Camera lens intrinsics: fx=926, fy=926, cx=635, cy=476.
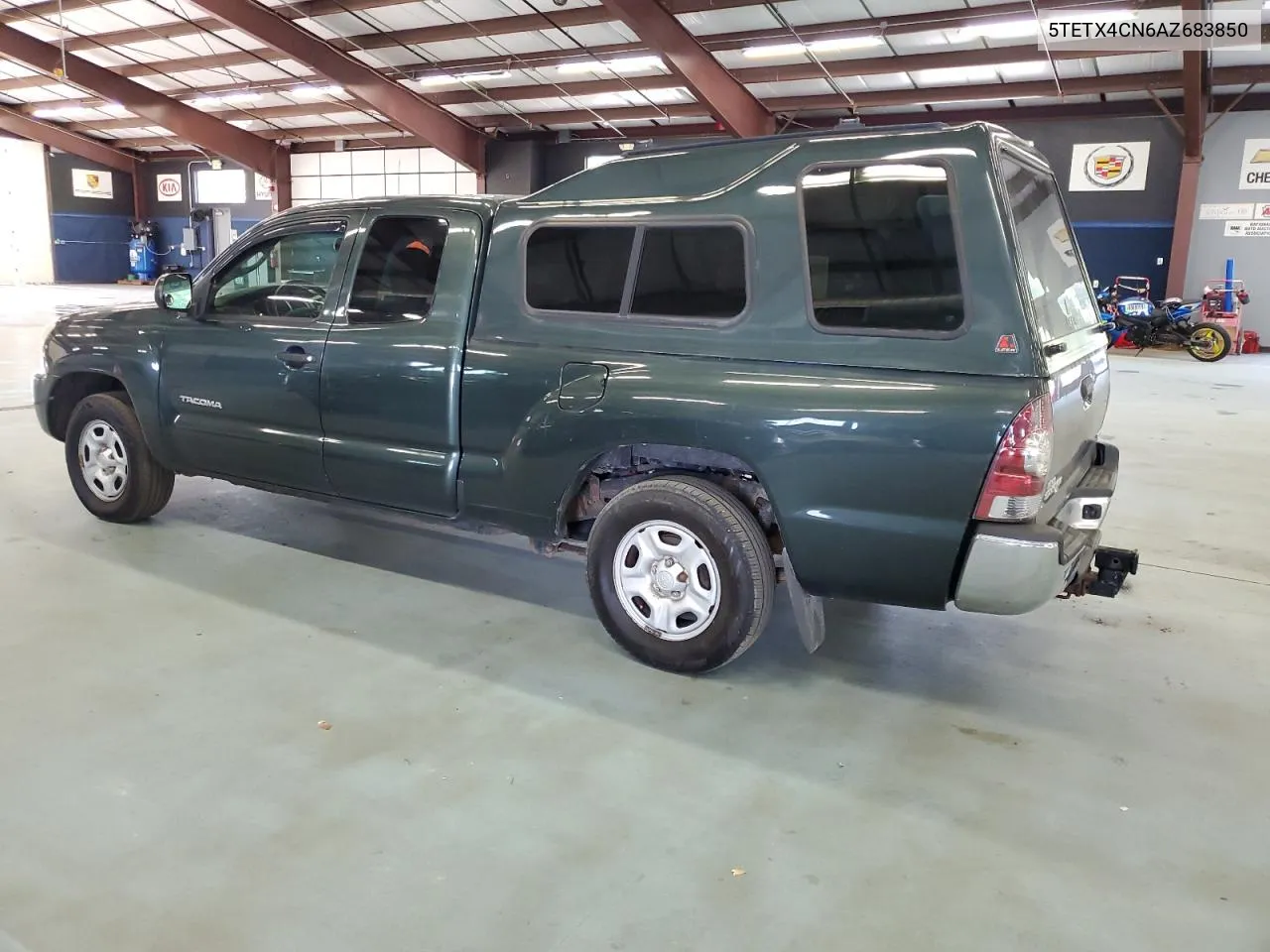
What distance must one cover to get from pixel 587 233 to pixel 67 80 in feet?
75.8

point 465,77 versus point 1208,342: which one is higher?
point 465,77

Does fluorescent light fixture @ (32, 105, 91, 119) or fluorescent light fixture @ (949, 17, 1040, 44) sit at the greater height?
fluorescent light fixture @ (32, 105, 91, 119)

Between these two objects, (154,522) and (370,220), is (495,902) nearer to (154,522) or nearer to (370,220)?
(370,220)

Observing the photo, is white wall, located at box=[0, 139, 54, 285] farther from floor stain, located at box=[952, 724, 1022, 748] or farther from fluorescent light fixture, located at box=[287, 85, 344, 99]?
floor stain, located at box=[952, 724, 1022, 748]

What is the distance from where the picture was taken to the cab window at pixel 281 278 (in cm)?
407

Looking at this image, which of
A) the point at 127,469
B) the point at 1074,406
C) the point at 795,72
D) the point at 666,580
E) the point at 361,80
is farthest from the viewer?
the point at 361,80

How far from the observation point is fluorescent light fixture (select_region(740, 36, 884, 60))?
15.0m

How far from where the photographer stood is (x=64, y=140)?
2942 cm

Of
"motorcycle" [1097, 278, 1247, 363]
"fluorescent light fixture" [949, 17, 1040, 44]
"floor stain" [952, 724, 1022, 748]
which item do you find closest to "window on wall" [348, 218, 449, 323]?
"floor stain" [952, 724, 1022, 748]

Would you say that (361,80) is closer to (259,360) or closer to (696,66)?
(696,66)

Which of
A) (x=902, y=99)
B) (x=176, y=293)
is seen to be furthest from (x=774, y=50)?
(x=176, y=293)

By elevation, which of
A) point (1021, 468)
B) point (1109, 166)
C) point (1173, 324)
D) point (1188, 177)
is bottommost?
point (1021, 468)

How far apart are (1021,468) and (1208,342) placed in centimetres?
1451

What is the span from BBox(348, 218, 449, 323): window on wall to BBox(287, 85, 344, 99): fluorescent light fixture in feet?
61.3
